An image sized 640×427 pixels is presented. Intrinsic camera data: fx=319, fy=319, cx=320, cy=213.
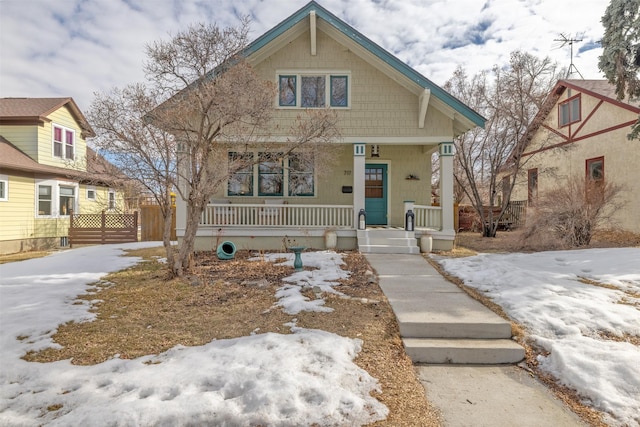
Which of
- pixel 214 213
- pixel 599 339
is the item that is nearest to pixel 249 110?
pixel 214 213

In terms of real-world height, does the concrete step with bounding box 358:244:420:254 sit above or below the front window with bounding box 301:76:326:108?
below

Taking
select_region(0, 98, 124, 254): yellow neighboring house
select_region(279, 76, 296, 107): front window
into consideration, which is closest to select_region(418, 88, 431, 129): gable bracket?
select_region(279, 76, 296, 107): front window

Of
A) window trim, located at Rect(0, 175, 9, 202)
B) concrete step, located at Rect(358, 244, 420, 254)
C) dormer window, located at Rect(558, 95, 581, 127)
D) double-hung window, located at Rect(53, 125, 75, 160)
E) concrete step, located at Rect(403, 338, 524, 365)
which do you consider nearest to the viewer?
concrete step, located at Rect(403, 338, 524, 365)

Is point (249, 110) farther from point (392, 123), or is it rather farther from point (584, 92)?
point (584, 92)

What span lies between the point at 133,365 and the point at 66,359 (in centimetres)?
81

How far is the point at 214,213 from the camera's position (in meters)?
9.86

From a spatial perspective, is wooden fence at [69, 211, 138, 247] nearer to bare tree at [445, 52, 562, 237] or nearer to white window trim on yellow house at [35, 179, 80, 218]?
white window trim on yellow house at [35, 179, 80, 218]

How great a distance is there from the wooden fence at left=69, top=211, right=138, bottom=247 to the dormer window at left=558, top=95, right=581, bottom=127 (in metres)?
21.1

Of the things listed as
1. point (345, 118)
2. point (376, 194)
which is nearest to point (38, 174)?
point (345, 118)

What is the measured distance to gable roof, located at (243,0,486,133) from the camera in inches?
371

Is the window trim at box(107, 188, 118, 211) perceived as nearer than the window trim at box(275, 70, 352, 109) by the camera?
Yes

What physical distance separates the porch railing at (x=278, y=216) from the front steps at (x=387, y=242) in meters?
0.86

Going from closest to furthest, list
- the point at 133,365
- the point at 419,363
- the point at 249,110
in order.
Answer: the point at 133,365
the point at 419,363
the point at 249,110

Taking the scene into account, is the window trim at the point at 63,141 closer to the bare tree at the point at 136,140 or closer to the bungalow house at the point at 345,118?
the bungalow house at the point at 345,118
